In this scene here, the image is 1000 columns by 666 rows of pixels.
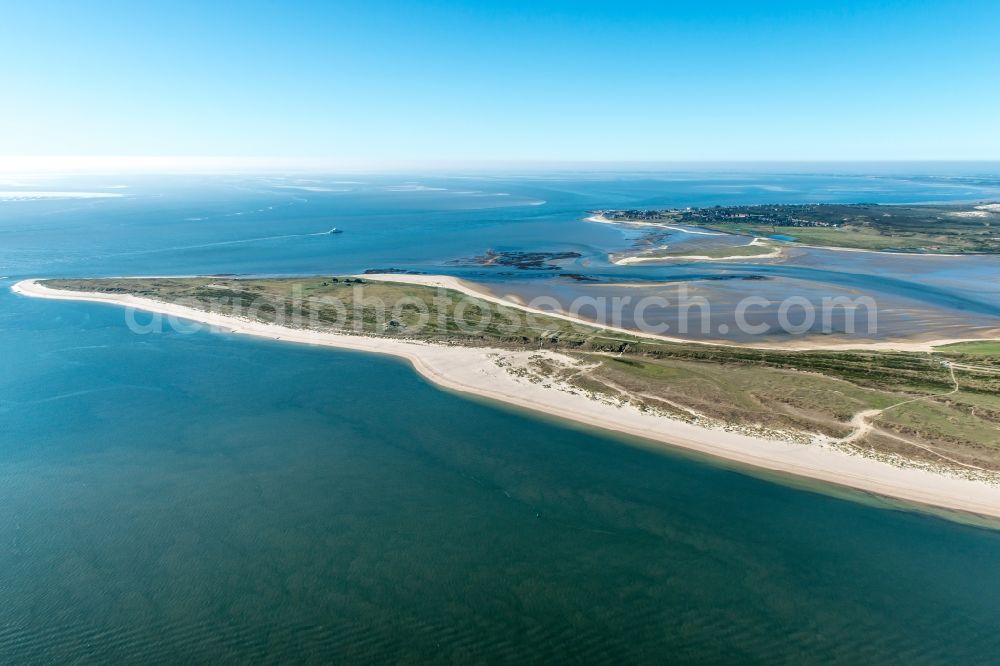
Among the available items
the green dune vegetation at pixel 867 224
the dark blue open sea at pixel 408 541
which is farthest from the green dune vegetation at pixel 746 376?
the green dune vegetation at pixel 867 224

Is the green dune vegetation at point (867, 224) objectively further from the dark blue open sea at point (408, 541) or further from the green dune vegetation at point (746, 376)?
the dark blue open sea at point (408, 541)

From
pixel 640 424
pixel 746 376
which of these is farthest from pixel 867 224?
pixel 640 424

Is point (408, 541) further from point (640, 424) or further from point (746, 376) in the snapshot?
point (746, 376)

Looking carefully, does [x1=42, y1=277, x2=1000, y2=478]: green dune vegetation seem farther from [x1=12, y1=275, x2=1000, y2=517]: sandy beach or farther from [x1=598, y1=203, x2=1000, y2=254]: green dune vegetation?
[x1=598, y1=203, x2=1000, y2=254]: green dune vegetation

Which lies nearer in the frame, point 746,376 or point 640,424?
point 640,424

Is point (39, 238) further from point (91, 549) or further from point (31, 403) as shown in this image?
point (91, 549)
